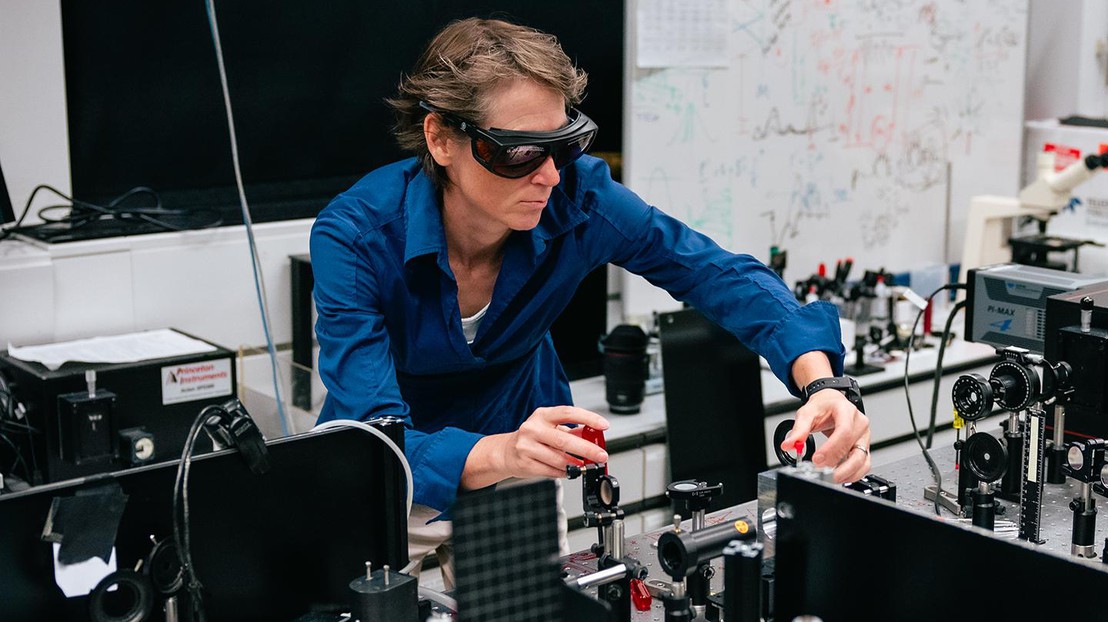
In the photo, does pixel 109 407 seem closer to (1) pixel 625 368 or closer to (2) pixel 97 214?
(2) pixel 97 214

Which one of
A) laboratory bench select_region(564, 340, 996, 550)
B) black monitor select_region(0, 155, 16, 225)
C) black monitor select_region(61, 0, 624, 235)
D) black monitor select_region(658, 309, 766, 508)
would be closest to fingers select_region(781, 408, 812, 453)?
laboratory bench select_region(564, 340, 996, 550)

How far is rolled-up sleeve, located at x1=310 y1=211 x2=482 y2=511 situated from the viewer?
155cm

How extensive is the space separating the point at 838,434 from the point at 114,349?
1.53 metres

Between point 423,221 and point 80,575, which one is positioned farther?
point 423,221

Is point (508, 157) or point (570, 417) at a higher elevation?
point (508, 157)

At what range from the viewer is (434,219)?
73.1 inches

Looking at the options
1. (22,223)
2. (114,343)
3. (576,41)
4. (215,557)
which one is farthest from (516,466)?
(576,41)

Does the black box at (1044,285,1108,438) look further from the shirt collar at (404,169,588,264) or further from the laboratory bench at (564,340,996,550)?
the laboratory bench at (564,340,996,550)

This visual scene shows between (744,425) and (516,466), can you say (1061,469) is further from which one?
(744,425)

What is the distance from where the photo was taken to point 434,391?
1965 millimetres

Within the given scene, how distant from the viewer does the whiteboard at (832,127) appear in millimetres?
3508

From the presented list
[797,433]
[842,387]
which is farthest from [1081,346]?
[797,433]

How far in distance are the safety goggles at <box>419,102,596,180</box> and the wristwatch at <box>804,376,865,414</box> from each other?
474 mm

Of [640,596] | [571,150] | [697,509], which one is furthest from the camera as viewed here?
[571,150]
